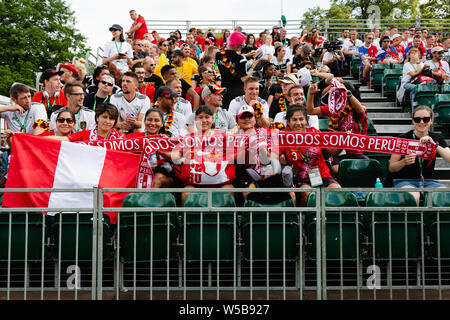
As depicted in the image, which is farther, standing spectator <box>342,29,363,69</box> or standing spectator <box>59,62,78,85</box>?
standing spectator <box>342,29,363,69</box>

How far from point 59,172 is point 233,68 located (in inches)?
227

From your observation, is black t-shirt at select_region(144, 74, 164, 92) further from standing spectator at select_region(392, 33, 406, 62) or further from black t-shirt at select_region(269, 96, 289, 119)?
standing spectator at select_region(392, 33, 406, 62)

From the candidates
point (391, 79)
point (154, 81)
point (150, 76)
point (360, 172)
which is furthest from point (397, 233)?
point (391, 79)

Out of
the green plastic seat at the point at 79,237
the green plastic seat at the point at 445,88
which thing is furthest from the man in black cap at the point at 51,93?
the green plastic seat at the point at 445,88

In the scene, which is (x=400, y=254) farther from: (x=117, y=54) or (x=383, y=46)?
(x=383, y=46)

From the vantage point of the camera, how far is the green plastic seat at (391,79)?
13.3m

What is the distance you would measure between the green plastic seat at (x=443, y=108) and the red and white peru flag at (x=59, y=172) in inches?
263

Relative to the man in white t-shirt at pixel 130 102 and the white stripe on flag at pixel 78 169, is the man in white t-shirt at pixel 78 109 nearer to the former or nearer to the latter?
the man in white t-shirt at pixel 130 102

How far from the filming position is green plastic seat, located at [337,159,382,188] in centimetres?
692

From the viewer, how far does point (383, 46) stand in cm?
1602

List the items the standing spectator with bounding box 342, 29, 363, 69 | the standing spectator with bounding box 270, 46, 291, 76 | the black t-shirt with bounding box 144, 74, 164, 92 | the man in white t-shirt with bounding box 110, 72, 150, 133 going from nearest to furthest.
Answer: the man in white t-shirt with bounding box 110, 72, 150, 133
the black t-shirt with bounding box 144, 74, 164, 92
the standing spectator with bounding box 270, 46, 291, 76
the standing spectator with bounding box 342, 29, 363, 69

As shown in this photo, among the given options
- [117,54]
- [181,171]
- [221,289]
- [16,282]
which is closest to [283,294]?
[221,289]

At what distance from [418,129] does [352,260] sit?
2245 mm

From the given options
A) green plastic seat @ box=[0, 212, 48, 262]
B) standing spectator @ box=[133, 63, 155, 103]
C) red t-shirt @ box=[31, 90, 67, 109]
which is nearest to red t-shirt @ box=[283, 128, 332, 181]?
green plastic seat @ box=[0, 212, 48, 262]
